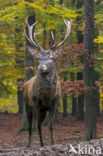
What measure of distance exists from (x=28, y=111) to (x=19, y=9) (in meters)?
6.88

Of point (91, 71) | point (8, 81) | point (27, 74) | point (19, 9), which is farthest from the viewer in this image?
point (8, 81)

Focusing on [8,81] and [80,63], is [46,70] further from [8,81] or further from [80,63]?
[8,81]

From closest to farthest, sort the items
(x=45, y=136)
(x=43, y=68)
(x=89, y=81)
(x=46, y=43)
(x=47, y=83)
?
(x=43, y=68) < (x=47, y=83) < (x=89, y=81) < (x=45, y=136) < (x=46, y=43)

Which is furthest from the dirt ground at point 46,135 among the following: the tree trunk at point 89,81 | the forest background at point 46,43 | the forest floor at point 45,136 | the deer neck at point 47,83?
the deer neck at point 47,83

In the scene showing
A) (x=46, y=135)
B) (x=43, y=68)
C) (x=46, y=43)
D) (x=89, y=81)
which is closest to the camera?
(x=43, y=68)

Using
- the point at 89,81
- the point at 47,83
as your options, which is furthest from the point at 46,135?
the point at 47,83

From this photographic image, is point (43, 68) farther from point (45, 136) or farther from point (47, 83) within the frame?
point (45, 136)

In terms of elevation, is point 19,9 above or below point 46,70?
above

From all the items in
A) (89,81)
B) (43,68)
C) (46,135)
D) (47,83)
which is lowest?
(46,135)

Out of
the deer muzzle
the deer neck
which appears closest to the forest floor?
the deer neck

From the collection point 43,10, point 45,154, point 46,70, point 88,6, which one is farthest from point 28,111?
point 43,10

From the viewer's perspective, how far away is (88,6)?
1160 centimetres

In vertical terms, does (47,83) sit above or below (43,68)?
below

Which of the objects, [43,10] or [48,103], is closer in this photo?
[48,103]
